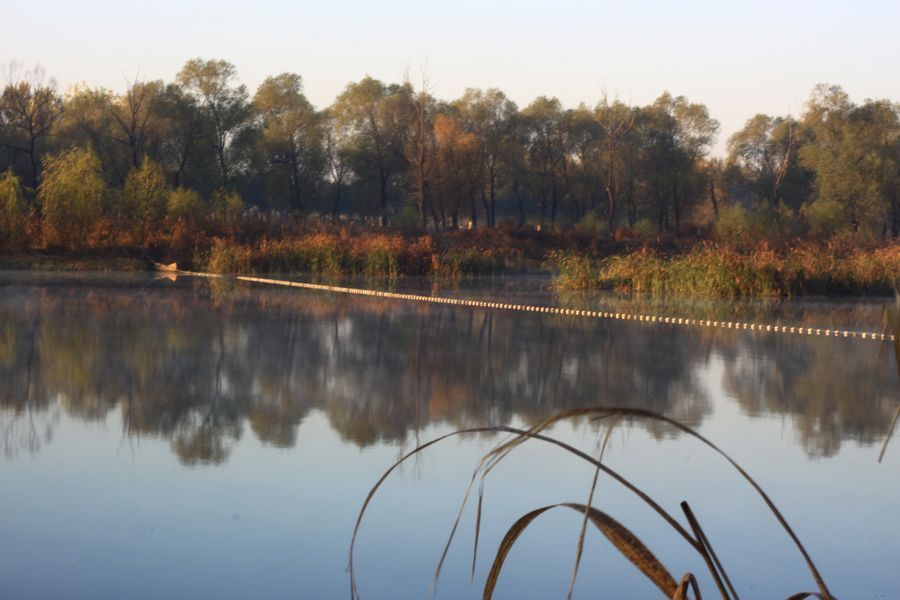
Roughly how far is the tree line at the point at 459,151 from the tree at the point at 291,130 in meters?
0.09

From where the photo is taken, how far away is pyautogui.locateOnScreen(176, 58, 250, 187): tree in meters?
65.2

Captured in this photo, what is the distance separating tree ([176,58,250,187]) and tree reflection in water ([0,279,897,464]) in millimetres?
50653

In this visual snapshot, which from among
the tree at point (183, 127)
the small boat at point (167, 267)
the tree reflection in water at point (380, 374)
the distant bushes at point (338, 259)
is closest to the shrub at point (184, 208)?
the small boat at point (167, 267)

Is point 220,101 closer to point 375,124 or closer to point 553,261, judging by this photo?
point 375,124

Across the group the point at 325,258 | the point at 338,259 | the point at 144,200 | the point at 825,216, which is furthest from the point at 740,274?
the point at 825,216

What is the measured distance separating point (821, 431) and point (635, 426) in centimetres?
117

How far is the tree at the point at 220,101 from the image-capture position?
214 feet

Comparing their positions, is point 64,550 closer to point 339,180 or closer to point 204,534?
point 204,534

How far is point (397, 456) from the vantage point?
→ 6.48m

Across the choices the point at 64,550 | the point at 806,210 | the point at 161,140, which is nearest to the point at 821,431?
the point at 64,550

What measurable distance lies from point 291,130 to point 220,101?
13.7ft

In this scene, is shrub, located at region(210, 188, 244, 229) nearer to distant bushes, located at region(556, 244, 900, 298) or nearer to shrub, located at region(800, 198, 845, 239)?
distant bushes, located at region(556, 244, 900, 298)

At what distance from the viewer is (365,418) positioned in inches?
307

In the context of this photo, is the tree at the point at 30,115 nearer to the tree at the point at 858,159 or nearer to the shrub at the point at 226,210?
the shrub at the point at 226,210
